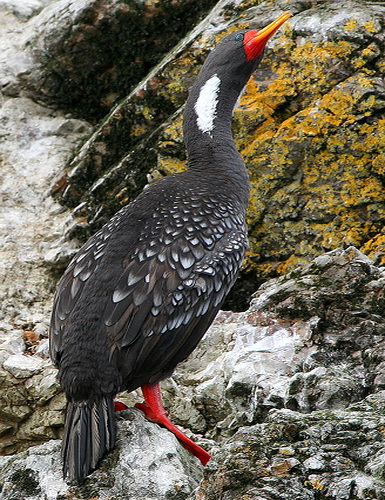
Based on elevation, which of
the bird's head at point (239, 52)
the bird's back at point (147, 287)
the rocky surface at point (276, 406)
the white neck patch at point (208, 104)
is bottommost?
the rocky surface at point (276, 406)

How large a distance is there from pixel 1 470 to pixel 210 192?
8.67 ft

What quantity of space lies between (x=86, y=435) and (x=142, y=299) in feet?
3.11

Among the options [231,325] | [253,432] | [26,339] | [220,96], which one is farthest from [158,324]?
[220,96]

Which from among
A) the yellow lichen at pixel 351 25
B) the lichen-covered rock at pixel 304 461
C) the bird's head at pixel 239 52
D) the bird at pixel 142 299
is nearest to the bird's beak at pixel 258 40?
the bird's head at pixel 239 52

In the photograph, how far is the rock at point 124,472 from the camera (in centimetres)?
409

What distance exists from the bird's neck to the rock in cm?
262

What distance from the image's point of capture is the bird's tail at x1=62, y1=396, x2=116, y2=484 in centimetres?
419

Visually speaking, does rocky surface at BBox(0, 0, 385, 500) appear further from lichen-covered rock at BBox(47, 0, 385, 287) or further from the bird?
the bird

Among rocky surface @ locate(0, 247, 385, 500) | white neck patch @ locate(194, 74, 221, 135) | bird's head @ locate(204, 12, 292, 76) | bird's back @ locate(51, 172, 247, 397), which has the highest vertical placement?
bird's head @ locate(204, 12, 292, 76)

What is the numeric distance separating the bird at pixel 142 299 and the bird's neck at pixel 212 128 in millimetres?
161

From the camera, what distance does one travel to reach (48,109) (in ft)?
28.1

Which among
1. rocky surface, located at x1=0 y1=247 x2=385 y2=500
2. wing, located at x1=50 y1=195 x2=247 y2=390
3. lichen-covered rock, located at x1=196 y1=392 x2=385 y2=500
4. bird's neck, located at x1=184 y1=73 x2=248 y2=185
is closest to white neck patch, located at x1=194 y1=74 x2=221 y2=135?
bird's neck, located at x1=184 y1=73 x2=248 y2=185

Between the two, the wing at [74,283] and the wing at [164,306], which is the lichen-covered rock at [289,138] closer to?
the wing at [164,306]

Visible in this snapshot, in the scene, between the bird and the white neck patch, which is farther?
the white neck patch
